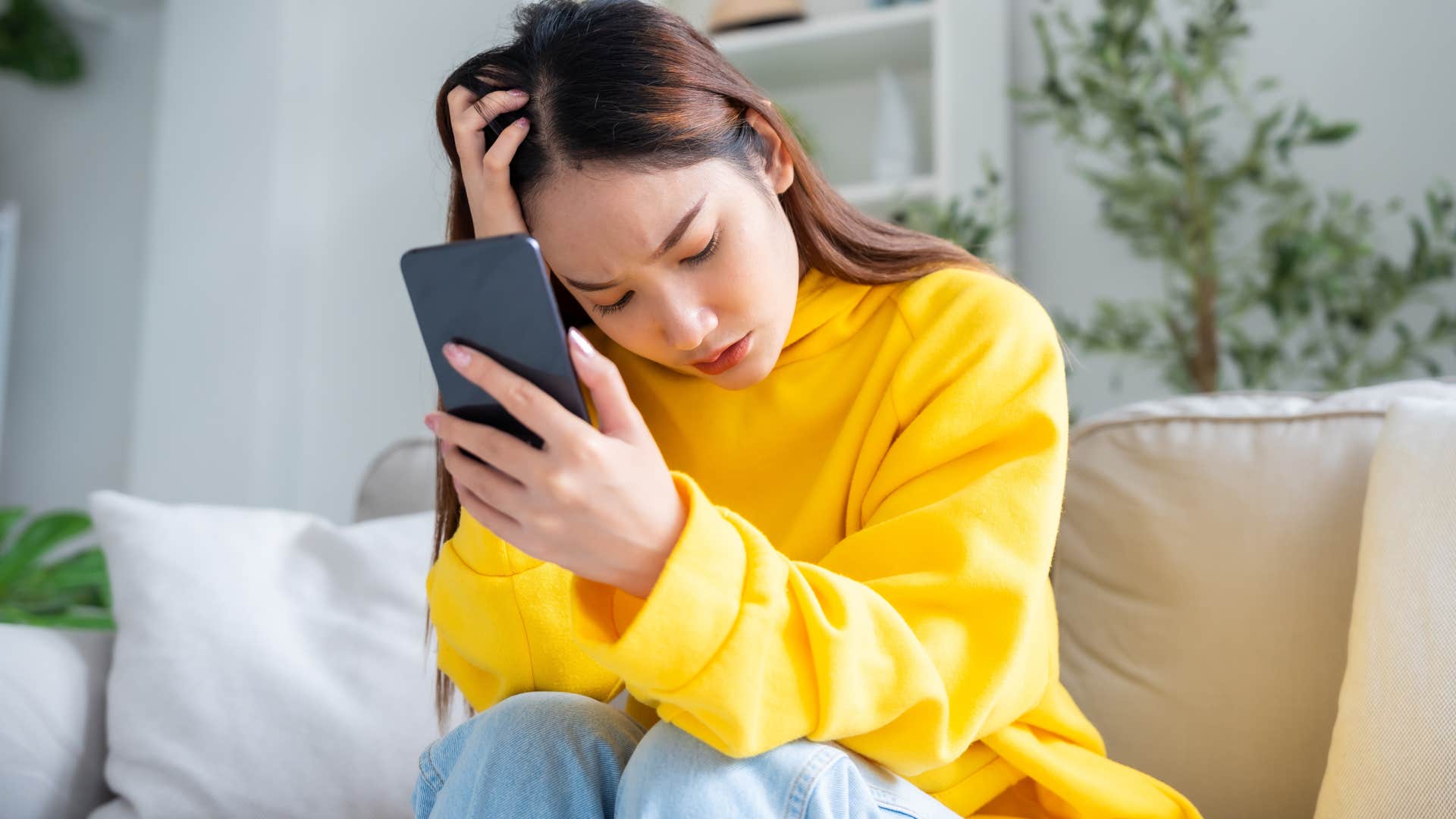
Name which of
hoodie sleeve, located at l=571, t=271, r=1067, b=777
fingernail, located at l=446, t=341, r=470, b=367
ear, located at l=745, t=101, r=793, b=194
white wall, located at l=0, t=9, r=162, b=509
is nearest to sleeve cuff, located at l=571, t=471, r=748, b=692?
hoodie sleeve, located at l=571, t=271, r=1067, b=777

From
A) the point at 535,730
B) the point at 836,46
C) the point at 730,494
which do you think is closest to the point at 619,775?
the point at 535,730

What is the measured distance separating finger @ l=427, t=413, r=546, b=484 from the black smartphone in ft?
0.04

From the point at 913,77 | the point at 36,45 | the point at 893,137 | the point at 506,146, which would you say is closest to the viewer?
the point at 506,146

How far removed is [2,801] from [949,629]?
95 centimetres

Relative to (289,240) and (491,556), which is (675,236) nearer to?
(491,556)

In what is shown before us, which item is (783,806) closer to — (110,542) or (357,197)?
(110,542)

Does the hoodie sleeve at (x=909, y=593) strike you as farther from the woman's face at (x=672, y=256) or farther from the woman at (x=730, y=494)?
the woman's face at (x=672, y=256)

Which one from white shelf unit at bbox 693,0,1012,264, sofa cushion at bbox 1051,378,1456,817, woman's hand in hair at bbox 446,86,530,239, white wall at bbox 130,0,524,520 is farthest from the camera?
white wall at bbox 130,0,524,520

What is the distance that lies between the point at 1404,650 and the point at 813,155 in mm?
981

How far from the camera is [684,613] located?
63 centimetres

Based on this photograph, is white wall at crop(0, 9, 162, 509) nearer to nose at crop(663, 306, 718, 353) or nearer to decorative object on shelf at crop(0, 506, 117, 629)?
decorative object on shelf at crop(0, 506, 117, 629)

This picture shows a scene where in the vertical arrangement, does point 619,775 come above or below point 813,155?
below

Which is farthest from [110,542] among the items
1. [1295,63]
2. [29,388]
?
[29,388]

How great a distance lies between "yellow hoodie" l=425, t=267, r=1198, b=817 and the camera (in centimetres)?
66
